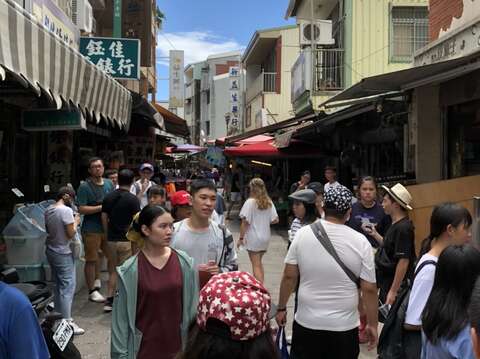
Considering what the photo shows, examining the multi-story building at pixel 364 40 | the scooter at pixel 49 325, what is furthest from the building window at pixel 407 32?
the scooter at pixel 49 325

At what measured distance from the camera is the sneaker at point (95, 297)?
7.11 metres

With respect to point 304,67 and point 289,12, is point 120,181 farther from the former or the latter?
point 289,12

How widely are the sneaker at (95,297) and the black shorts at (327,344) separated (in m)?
4.03

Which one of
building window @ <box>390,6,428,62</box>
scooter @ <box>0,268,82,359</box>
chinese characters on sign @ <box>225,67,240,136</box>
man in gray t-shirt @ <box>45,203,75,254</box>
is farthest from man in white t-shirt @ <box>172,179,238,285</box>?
chinese characters on sign @ <box>225,67,240,136</box>

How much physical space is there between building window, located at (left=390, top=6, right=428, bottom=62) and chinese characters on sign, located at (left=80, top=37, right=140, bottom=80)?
772 centimetres

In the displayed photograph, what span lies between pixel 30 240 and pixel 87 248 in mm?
880

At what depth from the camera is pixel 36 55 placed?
4.33 m

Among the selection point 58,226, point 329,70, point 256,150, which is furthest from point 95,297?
point 329,70

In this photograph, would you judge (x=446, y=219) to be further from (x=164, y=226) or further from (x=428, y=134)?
(x=428, y=134)

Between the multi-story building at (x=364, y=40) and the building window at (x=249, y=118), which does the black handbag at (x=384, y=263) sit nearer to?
the multi-story building at (x=364, y=40)

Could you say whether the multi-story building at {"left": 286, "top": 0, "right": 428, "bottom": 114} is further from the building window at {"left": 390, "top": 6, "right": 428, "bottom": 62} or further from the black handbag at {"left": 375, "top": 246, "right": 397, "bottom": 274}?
the black handbag at {"left": 375, "top": 246, "right": 397, "bottom": 274}

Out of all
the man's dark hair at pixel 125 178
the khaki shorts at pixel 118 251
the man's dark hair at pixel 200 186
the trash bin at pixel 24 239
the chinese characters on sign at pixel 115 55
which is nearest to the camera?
the man's dark hair at pixel 200 186

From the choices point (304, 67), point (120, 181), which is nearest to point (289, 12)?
point (304, 67)

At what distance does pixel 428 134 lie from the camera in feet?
28.0
